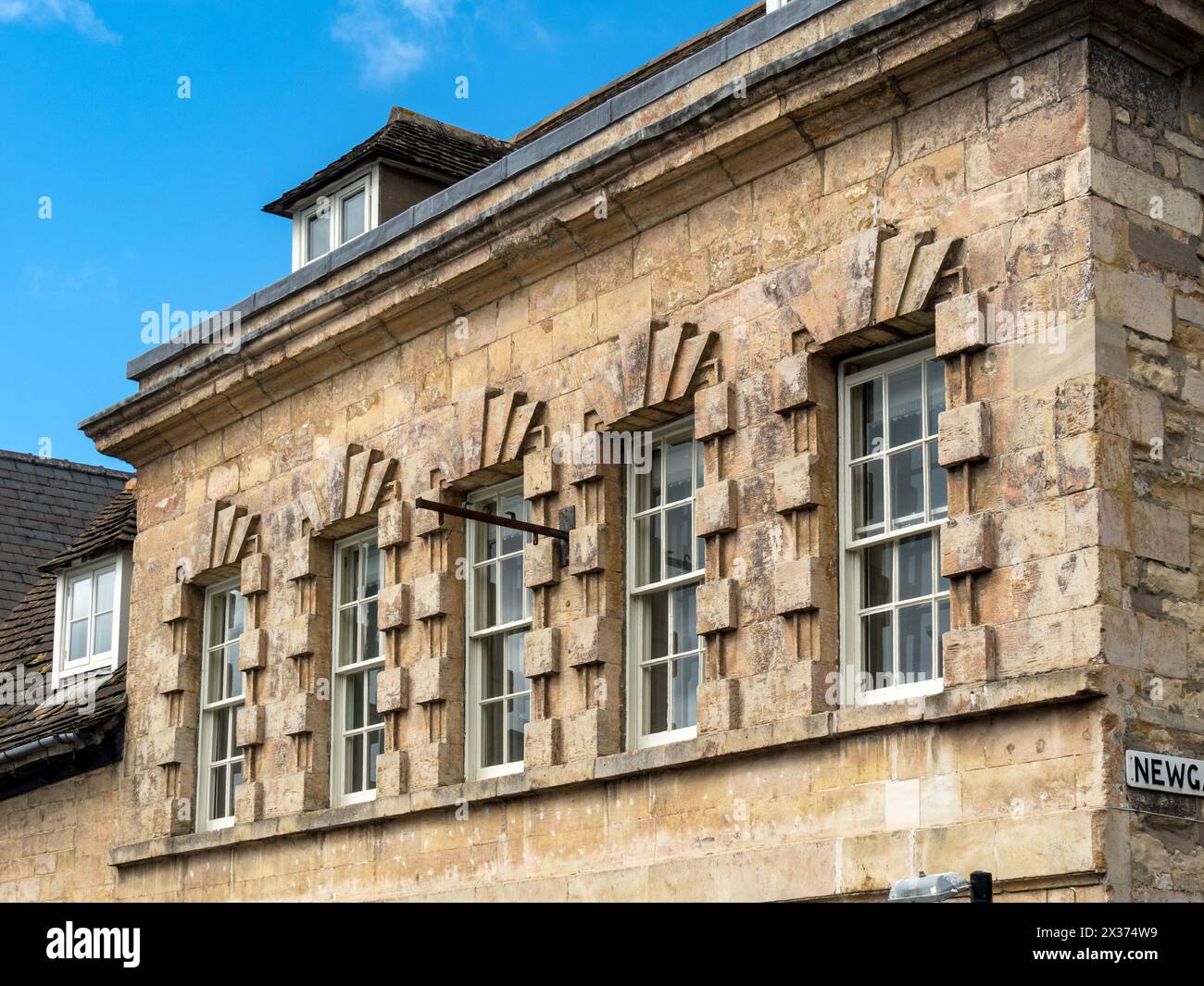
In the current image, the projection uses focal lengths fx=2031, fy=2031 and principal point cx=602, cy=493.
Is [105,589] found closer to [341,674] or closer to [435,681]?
[341,674]

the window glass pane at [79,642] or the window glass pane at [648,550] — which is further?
the window glass pane at [79,642]

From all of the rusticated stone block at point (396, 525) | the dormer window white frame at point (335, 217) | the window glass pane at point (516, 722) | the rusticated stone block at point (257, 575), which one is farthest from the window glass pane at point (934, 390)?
the rusticated stone block at point (257, 575)

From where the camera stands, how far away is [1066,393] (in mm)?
10461

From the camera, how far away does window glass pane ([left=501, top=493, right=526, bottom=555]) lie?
572 inches

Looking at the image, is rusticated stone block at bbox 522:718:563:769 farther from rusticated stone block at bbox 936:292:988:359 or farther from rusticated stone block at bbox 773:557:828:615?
rusticated stone block at bbox 936:292:988:359

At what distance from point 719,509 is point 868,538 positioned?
104 cm

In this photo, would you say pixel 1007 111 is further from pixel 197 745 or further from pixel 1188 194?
pixel 197 745

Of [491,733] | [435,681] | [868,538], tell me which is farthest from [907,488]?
[435,681]

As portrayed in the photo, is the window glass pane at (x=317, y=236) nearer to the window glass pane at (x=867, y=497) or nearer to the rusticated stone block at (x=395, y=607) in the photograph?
the rusticated stone block at (x=395, y=607)

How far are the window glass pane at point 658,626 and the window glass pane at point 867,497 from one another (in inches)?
68.7

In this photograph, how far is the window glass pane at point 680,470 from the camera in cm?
1320

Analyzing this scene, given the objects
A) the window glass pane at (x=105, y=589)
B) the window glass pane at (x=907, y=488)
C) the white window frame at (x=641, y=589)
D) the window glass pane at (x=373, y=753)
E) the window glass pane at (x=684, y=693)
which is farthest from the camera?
the window glass pane at (x=105, y=589)

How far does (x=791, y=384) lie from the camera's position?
12062mm
